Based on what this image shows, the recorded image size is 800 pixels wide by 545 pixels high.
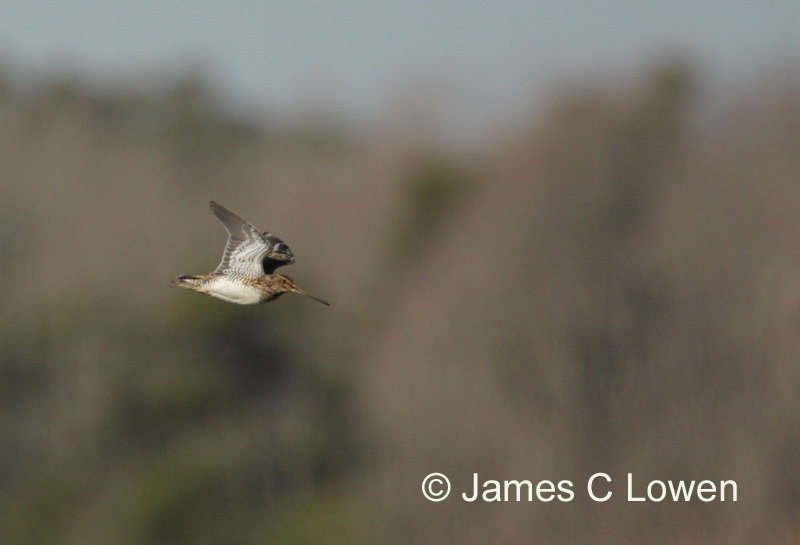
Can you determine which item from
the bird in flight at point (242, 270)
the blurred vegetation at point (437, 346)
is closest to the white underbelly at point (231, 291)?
the bird in flight at point (242, 270)

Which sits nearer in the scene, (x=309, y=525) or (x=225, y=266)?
(x=225, y=266)

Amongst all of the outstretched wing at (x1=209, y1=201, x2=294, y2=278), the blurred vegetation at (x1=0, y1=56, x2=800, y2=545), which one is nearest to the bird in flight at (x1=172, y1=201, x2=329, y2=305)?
the outstretched wing at (x1=209, y1=201, x2=294, y2=278)

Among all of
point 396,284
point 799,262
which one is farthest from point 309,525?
point 799,262

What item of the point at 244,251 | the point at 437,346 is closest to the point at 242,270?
the point at 244,251

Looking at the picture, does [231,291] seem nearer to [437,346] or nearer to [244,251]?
[244,251]

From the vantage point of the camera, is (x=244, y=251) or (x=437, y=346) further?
(x=437, y=346)

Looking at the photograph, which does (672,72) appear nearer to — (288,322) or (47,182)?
(288,322)
